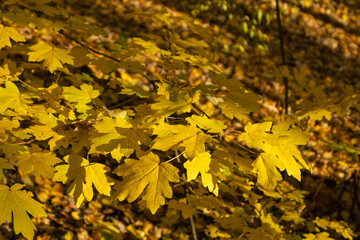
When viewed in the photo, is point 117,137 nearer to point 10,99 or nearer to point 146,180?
point 146,180

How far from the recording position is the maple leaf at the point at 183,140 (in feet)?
3.73

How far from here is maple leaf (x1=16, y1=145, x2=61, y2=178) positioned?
54.7 inches

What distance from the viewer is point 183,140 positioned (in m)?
1.16

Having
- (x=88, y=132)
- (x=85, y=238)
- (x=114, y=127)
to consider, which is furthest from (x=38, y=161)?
(x=85, y=238)

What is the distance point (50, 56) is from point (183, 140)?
0.87 metres

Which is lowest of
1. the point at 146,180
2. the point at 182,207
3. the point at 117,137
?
the point at 182,207

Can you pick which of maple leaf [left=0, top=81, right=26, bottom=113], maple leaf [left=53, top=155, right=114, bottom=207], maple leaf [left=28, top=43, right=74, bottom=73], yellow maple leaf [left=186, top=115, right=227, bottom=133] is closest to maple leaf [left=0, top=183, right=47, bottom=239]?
maple leaf [left=53, top=155, right=114, bottom=207]

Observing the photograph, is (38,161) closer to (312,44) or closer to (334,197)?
(334,197)

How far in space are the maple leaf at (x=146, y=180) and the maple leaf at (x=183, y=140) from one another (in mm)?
136

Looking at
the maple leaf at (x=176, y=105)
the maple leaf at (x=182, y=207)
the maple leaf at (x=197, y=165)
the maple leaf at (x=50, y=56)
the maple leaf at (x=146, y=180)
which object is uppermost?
the maple leaf at (x=176, y=105)

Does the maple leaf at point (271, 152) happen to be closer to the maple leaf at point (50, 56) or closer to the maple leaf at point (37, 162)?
the maple leaf at point (37, 162)

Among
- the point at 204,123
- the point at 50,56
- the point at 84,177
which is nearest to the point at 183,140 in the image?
the point at 204,123

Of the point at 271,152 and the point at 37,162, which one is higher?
the point at 271,152

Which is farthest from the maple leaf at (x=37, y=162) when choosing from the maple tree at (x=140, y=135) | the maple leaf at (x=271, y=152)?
the maple leaf at (x=271, y=152)
